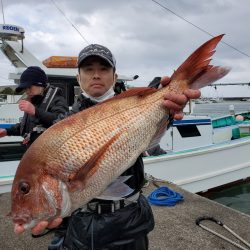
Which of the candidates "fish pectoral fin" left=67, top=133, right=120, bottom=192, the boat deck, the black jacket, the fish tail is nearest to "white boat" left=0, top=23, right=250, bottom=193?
the boat deck

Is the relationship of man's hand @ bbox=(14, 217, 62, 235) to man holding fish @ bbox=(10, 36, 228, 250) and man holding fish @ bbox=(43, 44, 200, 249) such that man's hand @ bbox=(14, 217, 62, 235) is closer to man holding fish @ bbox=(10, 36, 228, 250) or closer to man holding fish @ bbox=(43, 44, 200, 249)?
man holding fish @ bbox=(10, 36, 228, 250)

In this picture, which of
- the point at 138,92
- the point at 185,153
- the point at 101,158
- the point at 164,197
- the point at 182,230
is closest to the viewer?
the point at 101,158

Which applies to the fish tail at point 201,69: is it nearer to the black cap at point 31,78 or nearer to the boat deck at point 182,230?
the black cap at point 31,78

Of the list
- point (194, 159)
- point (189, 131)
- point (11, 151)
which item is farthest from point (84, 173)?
point (189, 131)

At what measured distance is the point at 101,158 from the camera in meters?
1.75

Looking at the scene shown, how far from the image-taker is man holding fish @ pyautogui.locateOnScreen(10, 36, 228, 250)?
1665mm

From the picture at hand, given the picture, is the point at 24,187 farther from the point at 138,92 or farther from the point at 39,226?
the point at 138,92

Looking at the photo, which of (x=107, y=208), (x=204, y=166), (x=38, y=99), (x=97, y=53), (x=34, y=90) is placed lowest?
(x=204, y=166)

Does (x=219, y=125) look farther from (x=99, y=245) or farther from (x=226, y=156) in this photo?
(x=99, y=245)

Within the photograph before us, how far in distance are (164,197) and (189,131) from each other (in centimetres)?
420

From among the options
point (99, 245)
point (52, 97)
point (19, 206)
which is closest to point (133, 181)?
point (99, 245)

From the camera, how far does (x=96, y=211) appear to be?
2.05m

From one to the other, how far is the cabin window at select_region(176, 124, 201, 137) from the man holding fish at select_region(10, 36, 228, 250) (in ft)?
23.1

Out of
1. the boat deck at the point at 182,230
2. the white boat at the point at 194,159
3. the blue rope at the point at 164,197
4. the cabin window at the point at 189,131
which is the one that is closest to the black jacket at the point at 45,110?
the boat deck at the point at 182,230
